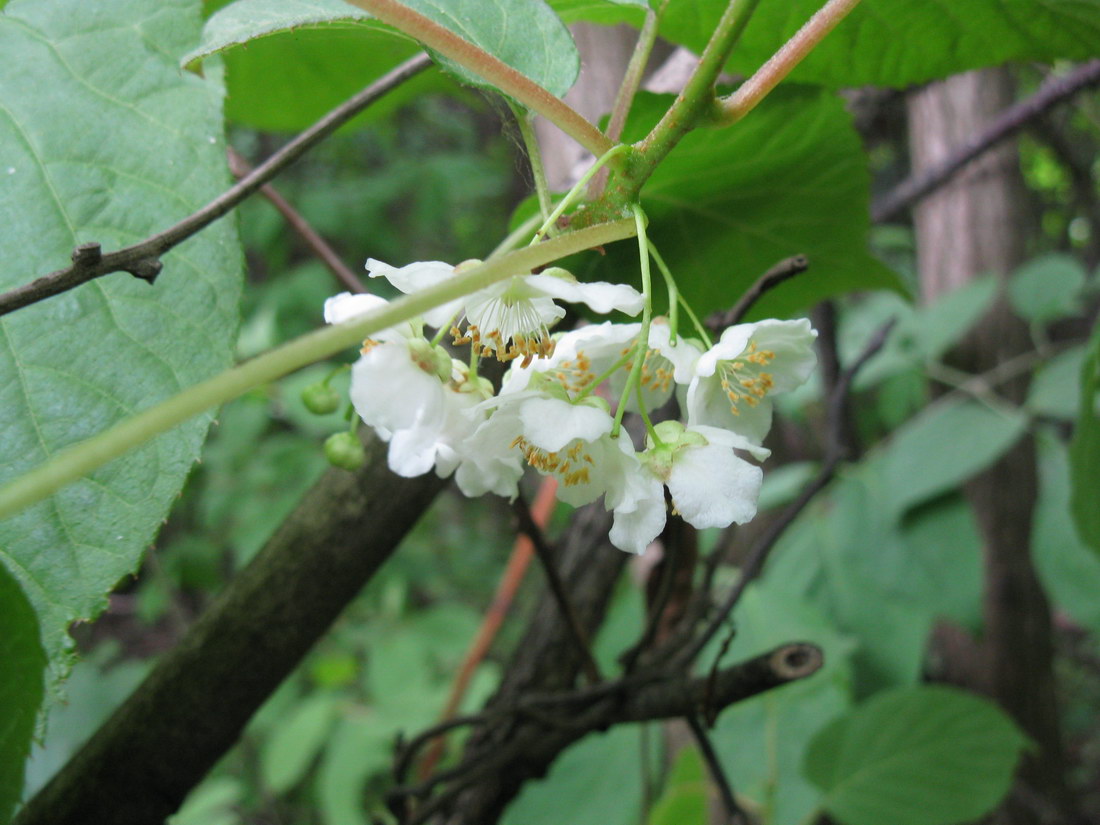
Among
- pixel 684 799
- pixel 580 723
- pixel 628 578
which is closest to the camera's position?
pixel 580 723

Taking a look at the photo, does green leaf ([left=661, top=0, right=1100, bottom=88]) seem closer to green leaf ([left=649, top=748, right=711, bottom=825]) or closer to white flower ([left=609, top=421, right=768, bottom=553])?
white flower ([left=609, top=421, right=768, bottom=553])

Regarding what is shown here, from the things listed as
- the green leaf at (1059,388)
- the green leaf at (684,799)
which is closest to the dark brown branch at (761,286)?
the green leaf at (684,799)

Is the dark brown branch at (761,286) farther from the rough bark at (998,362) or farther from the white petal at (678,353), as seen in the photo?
the rough bark at (998,362)

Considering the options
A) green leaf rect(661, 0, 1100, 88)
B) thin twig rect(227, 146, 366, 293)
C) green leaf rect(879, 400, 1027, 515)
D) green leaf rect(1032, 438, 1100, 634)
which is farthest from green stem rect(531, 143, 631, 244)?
green leaf rect(1032, 438, 1100, 634)

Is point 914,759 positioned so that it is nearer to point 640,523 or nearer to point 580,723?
point 580,723

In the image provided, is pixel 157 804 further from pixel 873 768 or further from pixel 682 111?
pixel 873 768

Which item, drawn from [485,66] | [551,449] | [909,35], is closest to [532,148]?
[485,66]

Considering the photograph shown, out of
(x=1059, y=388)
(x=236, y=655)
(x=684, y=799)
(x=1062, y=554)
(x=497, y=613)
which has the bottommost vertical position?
(x=1062, y=554)
